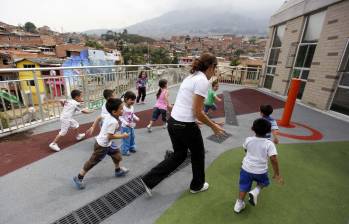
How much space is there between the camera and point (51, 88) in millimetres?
4723

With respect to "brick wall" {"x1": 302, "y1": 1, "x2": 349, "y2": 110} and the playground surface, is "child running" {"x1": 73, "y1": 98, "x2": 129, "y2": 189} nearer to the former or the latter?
the playground surface

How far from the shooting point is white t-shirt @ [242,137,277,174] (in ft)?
6.85

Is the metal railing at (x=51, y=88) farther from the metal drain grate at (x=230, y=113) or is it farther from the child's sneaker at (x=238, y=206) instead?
the child's sneaker at (x=238, y=206)

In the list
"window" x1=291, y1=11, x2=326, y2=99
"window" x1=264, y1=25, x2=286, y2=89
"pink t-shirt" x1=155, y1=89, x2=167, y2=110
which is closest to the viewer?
"pink t-shirt" x1=155, y1=89, x2=167, y2=110

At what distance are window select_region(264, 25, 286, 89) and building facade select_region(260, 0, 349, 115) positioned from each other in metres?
0.06

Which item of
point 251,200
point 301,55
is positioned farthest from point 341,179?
point 301,55

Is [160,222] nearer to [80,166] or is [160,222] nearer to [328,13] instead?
[80,166]

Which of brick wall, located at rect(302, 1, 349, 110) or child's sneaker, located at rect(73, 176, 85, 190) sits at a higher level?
brick wall, located at rect(302, 1, 349, 110)

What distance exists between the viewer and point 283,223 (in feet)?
7.00

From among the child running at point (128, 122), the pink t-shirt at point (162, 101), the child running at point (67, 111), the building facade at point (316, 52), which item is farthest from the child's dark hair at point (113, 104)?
the building facade at point (316, 52)

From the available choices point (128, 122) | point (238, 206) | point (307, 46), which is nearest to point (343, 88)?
point (307, 46)

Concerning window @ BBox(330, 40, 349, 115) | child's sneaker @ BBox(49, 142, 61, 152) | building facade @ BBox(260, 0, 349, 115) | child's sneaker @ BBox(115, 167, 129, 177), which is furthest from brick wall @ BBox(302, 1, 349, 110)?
child's sneaker @ BBox(49, 142, 61, 152)

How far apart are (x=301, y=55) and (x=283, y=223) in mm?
9252

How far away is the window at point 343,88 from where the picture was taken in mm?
6574
